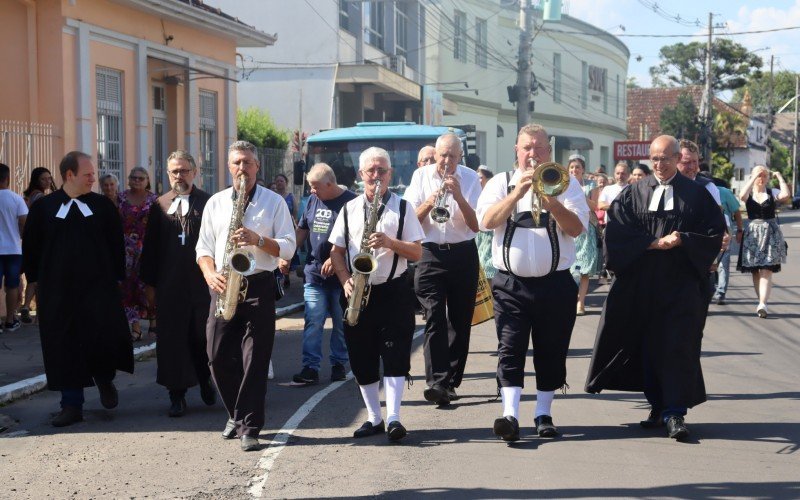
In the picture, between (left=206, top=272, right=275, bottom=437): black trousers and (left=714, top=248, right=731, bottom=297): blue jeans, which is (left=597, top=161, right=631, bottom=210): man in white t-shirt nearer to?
(left=714, top=248, right=731, bottom=297): blue jeans

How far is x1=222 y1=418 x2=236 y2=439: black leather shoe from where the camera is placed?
289 inches

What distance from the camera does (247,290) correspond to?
7.16 m

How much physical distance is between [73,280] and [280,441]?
2.02 m

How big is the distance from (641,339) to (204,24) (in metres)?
14.9

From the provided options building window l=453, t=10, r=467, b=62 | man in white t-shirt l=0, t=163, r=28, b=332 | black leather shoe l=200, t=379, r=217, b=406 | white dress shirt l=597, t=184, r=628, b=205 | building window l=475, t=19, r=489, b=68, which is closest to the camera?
black leather shoe l=200, t=379, r=217, b=406

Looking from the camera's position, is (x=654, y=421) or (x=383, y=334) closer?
(x=383, y=334)

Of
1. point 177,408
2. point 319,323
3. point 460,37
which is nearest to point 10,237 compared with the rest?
point 319,323

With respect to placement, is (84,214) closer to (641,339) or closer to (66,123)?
(641,339)

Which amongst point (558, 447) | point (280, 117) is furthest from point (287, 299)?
point (280, 117)

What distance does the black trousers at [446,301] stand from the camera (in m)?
8.28

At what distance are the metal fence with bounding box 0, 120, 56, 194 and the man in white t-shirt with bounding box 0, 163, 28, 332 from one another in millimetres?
1937

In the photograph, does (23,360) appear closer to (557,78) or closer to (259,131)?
(259,131)

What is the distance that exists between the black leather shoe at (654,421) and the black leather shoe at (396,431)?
5.65 ft

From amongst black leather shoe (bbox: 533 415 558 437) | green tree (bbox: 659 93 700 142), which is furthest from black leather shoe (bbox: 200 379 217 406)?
green tree (bbox: 659 93 700 142)
